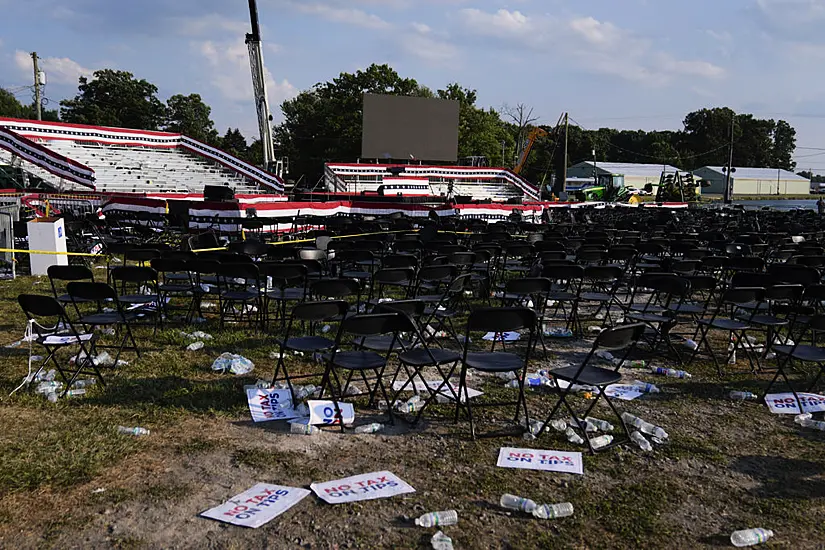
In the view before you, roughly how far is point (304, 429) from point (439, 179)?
34.3 m

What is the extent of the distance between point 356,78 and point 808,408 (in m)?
47.1

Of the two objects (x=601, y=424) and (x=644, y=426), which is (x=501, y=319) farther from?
(x=644, y=426)

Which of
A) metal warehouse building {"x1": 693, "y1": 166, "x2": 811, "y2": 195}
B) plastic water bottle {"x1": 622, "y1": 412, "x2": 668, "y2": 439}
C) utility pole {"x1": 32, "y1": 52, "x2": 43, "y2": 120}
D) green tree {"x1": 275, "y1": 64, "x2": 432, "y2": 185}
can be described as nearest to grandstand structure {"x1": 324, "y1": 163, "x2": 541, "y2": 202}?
green tree {"x1": 275, "y1": 64, "x2": 432, "y2": 185}

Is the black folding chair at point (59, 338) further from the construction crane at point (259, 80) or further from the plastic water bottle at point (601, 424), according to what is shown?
the construction crane at point (259, 80)

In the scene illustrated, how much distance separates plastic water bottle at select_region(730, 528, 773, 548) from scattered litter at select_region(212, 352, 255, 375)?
3.88 meters

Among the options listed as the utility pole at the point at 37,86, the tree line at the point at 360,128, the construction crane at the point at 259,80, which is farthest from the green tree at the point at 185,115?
the construction crane at the point at 259,80

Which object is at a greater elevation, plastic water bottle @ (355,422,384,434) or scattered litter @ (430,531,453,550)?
scattered litter @ (430,531,453,550)

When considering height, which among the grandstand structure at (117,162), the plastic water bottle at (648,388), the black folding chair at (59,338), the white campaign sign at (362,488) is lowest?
the plastic water bottle at (648,388)

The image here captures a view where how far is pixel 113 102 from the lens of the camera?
63.5m

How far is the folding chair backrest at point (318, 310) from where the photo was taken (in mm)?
4609

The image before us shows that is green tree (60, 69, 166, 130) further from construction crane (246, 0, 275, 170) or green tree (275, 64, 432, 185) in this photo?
construction crane (246, 0, 275, 170)

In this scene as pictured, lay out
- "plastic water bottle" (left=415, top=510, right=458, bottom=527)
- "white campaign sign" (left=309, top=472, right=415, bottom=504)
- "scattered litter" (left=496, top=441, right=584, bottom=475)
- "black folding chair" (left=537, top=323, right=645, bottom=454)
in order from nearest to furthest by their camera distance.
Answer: "plastic water bottle" (left=415, top=510, right=458, bottom=527), "white campaign sign" (left=309, top=472, right=415, bottom=504), "scattered litter" (left=496, top=441, right=584, bottom=475), "black folding chair" (left=537, top=323, right=645, bottom=454)

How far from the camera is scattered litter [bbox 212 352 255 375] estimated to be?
18.7ft

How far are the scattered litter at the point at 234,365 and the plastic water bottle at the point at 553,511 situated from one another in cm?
310
